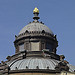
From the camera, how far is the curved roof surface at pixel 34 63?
115750mm

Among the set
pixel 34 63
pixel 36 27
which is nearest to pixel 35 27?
pixel 36 27

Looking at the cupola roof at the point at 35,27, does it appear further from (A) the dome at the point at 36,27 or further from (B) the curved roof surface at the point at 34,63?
(B) the curved roof surface at the point at 34,63

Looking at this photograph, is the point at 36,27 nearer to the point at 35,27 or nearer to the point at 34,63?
the point at 35,27

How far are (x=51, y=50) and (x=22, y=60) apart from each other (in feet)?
45.8

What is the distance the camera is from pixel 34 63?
11694cm

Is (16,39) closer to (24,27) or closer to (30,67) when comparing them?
(24,27)

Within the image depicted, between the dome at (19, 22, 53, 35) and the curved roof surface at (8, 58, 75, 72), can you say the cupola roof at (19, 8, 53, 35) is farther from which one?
the curved roof surface at (8, 58, 75, 72)

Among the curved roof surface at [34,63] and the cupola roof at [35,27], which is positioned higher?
the cupola roof at [35,27]

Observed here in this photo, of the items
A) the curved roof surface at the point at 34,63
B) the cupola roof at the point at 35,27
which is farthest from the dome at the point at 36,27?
the curved roof surface at the point at 34,63

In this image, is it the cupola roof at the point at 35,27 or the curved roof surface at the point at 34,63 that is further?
the cupola roof at the point at 35,27

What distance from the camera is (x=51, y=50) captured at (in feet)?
431

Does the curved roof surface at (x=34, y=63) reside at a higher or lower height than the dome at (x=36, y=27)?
lower

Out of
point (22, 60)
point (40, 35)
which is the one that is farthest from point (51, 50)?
point (22, 60)

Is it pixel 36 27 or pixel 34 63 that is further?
pixel 36 27
